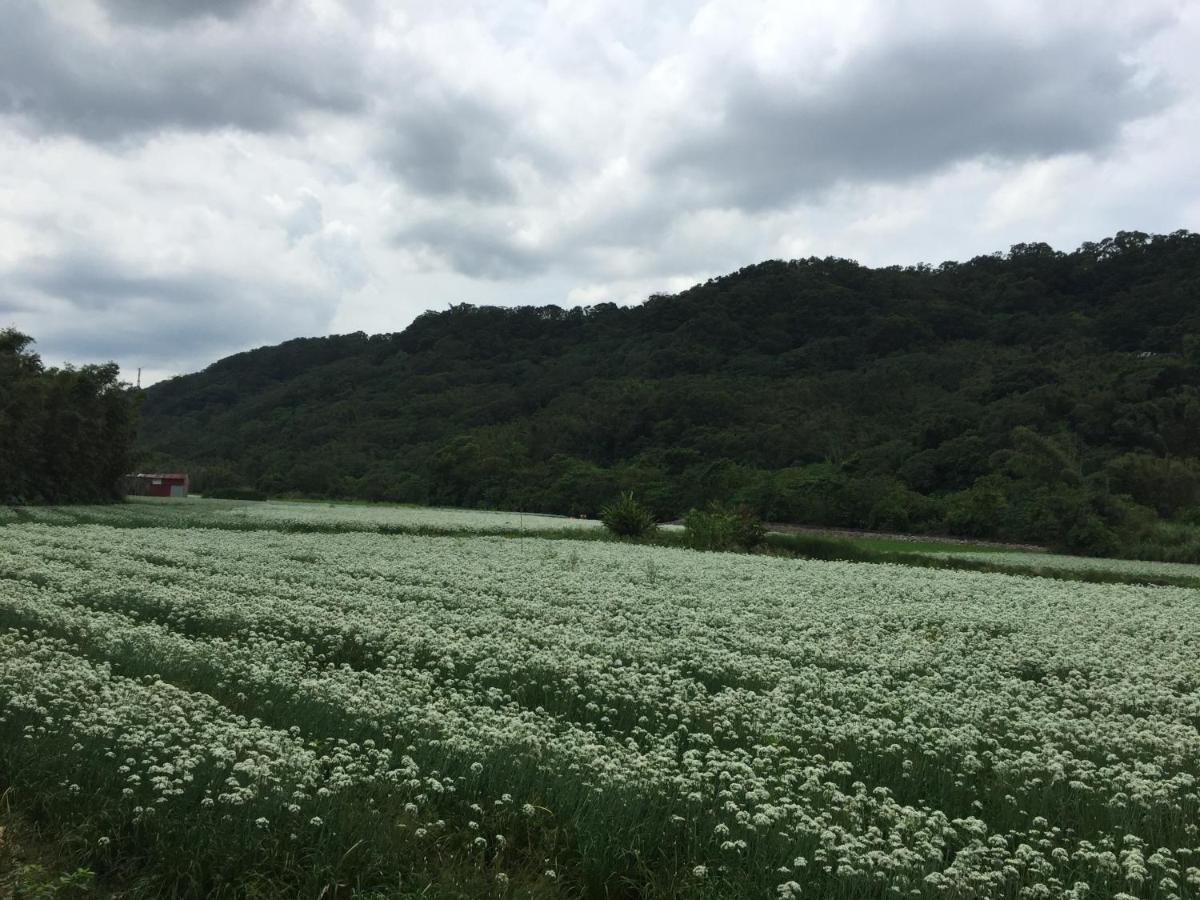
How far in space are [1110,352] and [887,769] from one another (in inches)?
2577

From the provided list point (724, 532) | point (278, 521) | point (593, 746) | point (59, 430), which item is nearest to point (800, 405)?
point (724, 532)

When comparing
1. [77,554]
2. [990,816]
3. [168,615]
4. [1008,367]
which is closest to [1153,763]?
[990,816]

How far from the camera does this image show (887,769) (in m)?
7.22

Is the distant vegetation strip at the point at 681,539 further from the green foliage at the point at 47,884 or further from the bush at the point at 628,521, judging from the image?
the green foliage at the point at 47,884

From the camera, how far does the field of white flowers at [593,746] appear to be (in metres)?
5.34

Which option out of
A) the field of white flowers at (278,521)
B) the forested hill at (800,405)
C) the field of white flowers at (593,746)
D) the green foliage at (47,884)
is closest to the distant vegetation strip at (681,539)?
the field of white flowers at (278,521)

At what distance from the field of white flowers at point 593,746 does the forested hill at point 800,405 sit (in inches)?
1086

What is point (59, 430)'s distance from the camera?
46219 mm

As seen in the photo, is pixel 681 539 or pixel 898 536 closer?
pixel 681 539

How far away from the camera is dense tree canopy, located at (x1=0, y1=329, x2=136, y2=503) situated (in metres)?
42.7

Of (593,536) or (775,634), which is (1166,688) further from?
(593,536)

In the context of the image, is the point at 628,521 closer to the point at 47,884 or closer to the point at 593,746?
the point at 593,746

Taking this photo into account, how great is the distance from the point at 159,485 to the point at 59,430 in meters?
30.3

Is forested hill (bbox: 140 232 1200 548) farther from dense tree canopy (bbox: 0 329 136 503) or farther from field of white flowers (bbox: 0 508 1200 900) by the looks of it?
field of white flowers (bbox: 0 508 1200 900)
